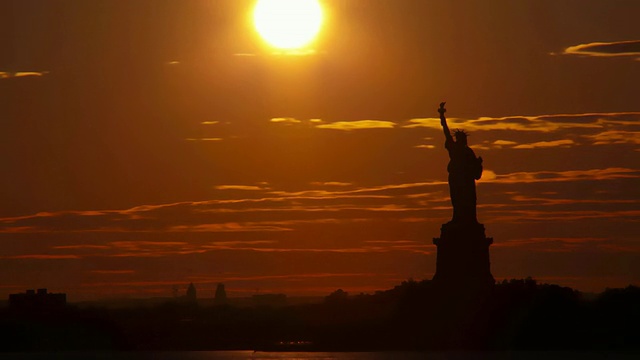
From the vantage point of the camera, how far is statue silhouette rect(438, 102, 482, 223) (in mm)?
77438

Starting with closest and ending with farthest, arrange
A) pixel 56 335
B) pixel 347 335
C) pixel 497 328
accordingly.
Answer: pixel 497 328 < pixel 347 335 < pixel 56 335

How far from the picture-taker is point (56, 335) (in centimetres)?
10400

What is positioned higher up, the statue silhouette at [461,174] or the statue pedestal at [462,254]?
the statue silhouette at [461,174]

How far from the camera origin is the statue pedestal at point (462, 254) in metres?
77.5

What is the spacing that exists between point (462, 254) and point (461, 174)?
3.36m

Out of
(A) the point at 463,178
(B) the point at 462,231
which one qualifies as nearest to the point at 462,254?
(B) the point at 462,231

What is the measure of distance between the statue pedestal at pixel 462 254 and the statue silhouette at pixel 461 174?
1.62 ft

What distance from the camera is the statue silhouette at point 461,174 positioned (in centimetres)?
7744

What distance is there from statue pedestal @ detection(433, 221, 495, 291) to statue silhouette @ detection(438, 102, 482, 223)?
49 centimetres

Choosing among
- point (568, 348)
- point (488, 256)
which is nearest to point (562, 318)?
point (568, 348)

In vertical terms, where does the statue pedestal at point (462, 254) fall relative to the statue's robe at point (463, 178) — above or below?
below

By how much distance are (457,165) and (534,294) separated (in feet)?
34.1

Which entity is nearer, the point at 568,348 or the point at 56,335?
the point at 568,348

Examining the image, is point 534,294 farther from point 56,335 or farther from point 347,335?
A: point 56,335
